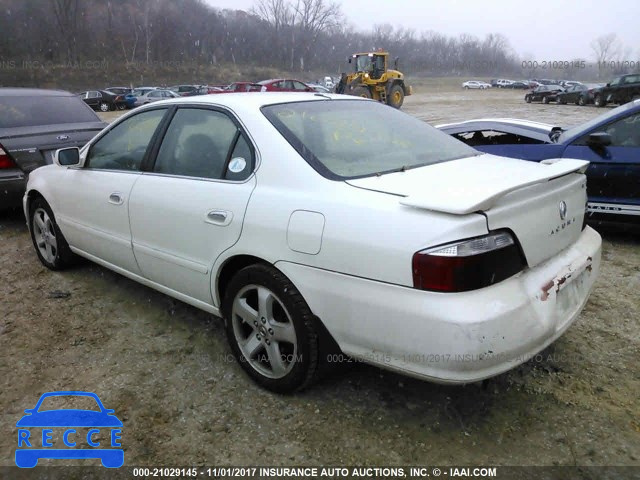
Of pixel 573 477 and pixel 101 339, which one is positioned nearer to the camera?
pixel 573 477

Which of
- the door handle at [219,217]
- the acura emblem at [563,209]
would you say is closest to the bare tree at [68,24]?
the door handle at [219,217]

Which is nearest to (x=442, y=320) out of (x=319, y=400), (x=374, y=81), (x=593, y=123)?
(x=319, y=400)

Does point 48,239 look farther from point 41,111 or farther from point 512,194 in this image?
point 512,194

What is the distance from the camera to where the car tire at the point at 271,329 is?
7.54ft

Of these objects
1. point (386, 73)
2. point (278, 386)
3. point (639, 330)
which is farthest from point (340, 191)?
point (386, 73)

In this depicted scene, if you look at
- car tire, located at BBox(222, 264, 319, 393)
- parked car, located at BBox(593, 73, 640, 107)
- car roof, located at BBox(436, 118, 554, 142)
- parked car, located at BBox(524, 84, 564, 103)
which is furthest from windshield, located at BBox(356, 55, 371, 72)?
car tire, located at BBox(222, 264, 319, 393)

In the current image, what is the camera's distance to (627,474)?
1974 mm

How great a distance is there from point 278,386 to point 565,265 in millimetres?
1493

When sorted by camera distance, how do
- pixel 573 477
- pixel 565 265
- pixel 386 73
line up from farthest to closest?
pixel 386 73 → pixel 565 265 → pixel 573 477

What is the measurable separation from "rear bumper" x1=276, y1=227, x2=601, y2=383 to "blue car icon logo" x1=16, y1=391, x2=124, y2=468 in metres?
1.11

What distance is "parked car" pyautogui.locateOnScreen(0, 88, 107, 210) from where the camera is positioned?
5.30m

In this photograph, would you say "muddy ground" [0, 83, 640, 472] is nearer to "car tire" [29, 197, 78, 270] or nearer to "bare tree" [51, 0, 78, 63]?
"car tire" [29, 197, 78, 270]

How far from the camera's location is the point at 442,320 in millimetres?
1867

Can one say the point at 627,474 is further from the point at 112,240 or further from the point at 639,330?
the point at 112,240
